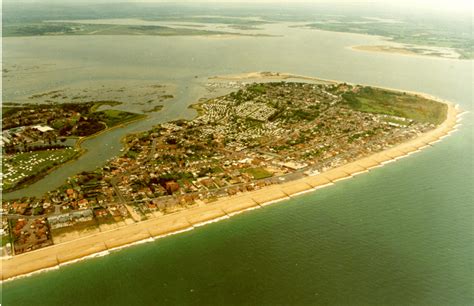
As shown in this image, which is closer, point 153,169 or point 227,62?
point 153,169

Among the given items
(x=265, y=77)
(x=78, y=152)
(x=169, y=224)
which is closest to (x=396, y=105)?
(x=265, y=77)

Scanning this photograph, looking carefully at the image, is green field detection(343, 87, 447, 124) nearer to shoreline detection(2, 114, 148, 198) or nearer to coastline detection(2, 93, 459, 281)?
coastline detection(2, 93, 459, 281)

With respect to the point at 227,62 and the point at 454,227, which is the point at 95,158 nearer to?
the point at 454,227

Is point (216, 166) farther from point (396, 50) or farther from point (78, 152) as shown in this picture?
point (396, 50)

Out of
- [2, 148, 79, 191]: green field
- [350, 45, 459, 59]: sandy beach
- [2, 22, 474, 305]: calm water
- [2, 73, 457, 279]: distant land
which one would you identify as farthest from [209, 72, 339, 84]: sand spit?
[350, 45, 459, 59]: sandy beach

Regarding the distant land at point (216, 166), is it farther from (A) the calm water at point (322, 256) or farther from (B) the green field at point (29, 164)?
(B) the green field at point (29, 164)

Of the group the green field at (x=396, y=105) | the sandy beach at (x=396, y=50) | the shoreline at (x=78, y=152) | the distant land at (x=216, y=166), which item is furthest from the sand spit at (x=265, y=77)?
the sandy beach at (x=396, y=50)

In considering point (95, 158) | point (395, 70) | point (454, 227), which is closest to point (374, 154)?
point (454, 227)
